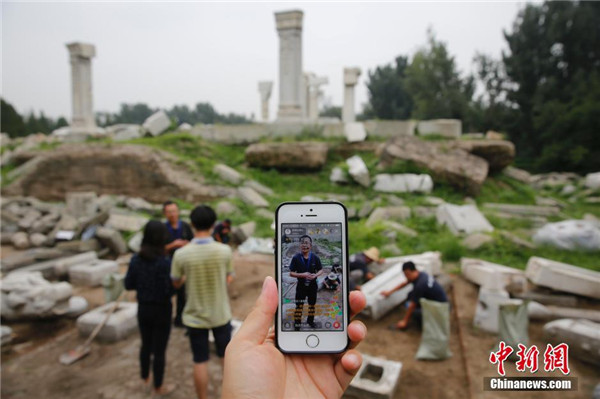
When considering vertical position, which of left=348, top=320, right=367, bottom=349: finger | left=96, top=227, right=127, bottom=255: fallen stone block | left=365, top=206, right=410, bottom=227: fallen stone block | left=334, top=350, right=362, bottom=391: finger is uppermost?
left=348, top=320, right=367, bottom=349: finger

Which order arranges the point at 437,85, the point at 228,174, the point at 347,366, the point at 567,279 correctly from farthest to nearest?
the point at 437,85 < the point at 228,174 < the point at 567,279 < the point at 347,366

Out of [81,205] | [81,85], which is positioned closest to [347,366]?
[81,205]

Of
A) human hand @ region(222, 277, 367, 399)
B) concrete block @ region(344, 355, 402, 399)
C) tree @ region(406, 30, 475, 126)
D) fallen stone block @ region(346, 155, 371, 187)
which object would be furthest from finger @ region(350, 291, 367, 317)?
tree @ region(406, 30, 475, 126)

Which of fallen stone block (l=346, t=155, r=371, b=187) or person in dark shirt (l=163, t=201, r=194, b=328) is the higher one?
fallen stone block (l=346, t=155, r=371, b=187)

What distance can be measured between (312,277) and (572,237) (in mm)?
6494

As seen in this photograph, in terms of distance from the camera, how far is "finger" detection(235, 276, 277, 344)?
1402mm

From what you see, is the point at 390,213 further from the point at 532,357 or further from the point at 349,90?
the point at 349,90

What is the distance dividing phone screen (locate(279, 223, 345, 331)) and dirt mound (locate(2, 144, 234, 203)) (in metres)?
9.44

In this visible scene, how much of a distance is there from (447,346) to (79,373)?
12.1 feet

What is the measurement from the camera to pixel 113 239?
790 centimetres

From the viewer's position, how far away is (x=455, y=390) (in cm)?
349

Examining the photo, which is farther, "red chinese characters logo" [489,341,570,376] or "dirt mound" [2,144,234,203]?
"dirt mound" [2,144,234,203]

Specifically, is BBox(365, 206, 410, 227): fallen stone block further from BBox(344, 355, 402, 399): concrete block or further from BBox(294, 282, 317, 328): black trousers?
BBox(294, 282, 317, 328): black trousers

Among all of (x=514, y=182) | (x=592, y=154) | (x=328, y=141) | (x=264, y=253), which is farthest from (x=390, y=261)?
(x=592, y=154)
